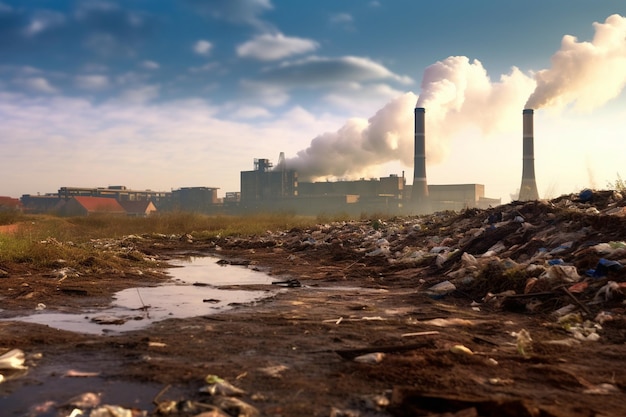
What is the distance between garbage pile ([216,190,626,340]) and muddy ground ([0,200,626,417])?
0.16 meters

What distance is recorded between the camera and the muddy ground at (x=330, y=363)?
223 cm

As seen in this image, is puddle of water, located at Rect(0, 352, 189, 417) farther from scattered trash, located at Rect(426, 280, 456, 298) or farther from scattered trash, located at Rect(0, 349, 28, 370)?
scattered trash, located at Rect(426, 280, 456, 298)

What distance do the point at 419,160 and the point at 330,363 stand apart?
33745mm

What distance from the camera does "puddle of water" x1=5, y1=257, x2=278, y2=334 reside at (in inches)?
161

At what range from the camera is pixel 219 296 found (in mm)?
5781

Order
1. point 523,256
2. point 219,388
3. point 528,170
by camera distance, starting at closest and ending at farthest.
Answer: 1. point 219,388
2. point 523,256
3. point 528,170

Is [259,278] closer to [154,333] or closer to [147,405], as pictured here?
[154,333]

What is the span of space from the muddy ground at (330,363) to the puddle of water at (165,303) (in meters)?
0.25

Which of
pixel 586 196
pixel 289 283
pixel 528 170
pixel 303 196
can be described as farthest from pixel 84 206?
pixel 586 196

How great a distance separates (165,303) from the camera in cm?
520

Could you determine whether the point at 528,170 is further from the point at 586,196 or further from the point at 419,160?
the point at 586,196

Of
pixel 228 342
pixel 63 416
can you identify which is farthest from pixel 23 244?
pixel 63 416

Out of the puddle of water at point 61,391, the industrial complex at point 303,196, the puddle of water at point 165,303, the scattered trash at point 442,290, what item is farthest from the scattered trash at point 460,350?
the industrial complex at point 303,196

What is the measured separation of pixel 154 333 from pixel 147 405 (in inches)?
57.8
